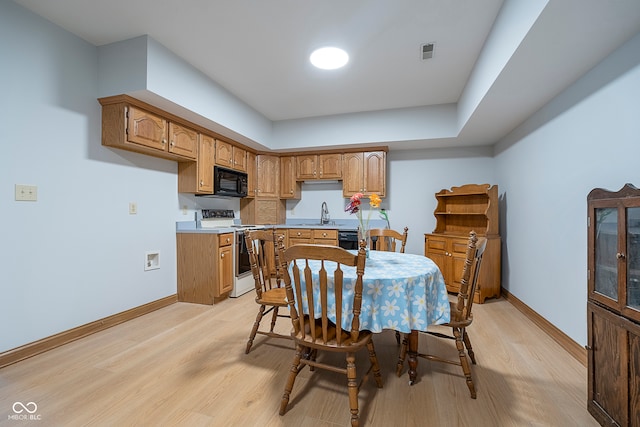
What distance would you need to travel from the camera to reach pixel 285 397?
145 cm

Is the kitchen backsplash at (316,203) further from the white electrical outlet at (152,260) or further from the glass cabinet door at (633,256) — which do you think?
the glass cabinet door at (633,256)

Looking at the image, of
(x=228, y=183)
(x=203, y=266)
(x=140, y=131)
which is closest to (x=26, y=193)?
(x=140, y=131)

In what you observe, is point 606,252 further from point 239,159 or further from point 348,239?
point 239,159

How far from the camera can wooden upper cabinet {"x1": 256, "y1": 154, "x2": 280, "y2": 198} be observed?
4.50 meters

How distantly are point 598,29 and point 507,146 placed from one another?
85.1 inches

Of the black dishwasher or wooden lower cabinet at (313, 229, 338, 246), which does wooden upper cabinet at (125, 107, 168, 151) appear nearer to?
wooden lower cabinet at (313, 229, 338, 246)

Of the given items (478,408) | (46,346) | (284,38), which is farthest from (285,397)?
(284,38)

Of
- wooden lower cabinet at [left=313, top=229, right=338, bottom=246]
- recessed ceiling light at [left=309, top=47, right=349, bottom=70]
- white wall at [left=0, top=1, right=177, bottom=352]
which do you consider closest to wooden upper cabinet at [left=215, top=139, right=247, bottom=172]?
white wall at [left=0, top=1, right=177, bottom=352]

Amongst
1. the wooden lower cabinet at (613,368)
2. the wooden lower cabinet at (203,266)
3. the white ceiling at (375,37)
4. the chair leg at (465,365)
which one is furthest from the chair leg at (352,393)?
the wooden lower cabinet at (203,266)

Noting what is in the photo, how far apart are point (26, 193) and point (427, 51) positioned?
134 inches

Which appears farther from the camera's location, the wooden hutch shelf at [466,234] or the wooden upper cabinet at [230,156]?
the wooden upper cabinet at [230,156]

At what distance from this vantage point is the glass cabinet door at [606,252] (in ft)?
4.34

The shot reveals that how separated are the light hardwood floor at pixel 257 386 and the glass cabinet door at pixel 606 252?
→ 70 centimetres

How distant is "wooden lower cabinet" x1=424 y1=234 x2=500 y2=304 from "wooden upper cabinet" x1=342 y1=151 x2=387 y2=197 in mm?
1131
